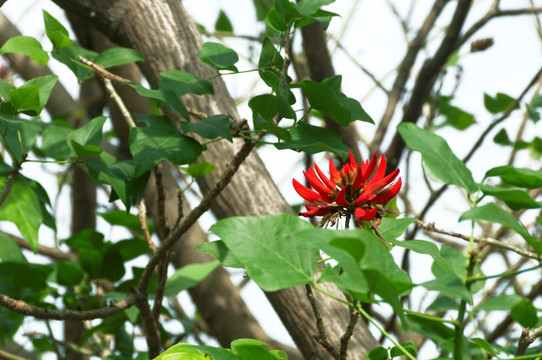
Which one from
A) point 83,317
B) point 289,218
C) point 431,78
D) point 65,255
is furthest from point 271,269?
point 65,255

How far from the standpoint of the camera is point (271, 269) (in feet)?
1.23

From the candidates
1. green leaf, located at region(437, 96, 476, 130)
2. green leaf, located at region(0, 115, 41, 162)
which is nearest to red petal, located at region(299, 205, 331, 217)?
green leaf, located at region(0, 115, 41, 162)

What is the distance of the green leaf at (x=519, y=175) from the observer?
38 centimetres

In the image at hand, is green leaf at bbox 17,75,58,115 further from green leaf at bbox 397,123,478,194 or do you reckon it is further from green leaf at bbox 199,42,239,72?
green leaf at bbox 397,123,478,194

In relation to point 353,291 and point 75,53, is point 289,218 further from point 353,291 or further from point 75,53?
point 75,53

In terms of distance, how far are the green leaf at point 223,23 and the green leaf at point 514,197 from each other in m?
1.12

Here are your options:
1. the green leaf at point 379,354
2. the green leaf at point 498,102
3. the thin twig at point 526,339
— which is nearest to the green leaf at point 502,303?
the thin twig at point 526,339

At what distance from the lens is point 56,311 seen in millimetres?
643

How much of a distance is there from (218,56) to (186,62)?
37 cm

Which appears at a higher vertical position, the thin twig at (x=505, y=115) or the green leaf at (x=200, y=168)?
the thin twig at (x=505, y=115)

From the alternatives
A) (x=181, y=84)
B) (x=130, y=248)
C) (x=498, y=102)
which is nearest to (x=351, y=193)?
(x=181, y=84)

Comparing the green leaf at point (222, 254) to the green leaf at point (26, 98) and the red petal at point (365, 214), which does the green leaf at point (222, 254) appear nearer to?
the red petal at point (365, 214)

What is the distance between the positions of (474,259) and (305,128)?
268 millimetres

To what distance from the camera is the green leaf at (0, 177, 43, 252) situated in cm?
71
